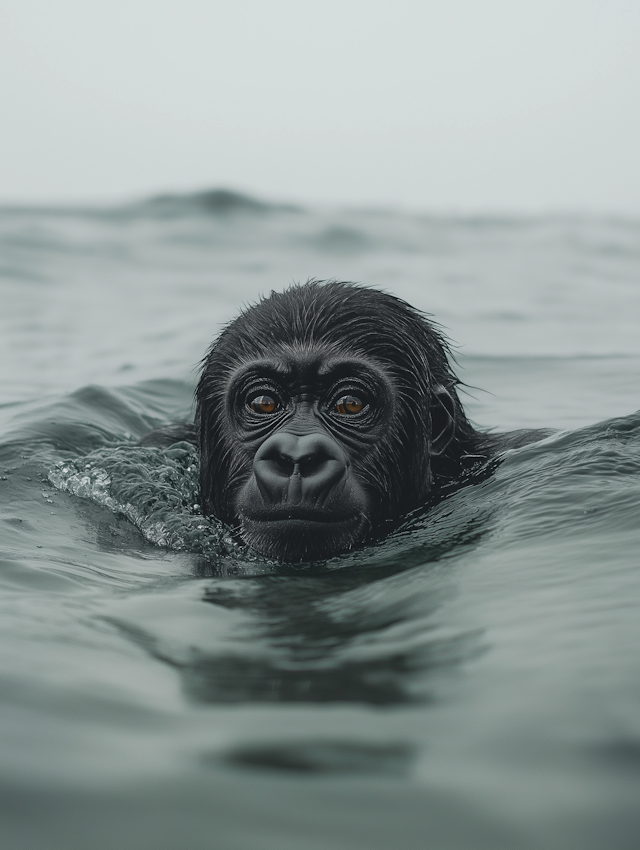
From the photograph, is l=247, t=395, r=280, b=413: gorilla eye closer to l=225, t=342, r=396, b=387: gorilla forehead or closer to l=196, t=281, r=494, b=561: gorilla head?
l=196, t=281, r=494, b=561: gorilla head

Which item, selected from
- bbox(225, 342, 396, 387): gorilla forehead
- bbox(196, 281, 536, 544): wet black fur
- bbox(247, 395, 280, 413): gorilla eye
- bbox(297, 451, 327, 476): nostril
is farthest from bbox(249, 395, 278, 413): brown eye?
bbox(297, 451, 327, 476): nostril

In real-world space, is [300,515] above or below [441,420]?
below

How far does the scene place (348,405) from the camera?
583 cm

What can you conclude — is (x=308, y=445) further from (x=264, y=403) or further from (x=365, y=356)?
(x=365, y=356)

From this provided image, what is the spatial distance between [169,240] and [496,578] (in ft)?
81.1

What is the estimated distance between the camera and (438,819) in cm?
242

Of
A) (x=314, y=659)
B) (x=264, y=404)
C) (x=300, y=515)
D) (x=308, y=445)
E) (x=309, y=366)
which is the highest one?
(x=309, y=366)

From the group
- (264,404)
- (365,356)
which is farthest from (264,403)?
(365,356)

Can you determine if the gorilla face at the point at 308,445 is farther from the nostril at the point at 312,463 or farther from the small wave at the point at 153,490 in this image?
the small wave at the point at 153,490

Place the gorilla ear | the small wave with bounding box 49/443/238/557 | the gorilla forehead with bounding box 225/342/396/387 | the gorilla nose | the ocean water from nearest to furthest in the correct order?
the ocean water, the gorilla nose, the gorilla forehead with bounding box 225/342/396/387, the small wave with bounding box 49/443/238/557, the gorilla ear

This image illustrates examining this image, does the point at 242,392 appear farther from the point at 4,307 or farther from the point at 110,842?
the point at 4,307

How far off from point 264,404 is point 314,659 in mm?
2541

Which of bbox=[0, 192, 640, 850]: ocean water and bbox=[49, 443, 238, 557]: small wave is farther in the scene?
bbox=[49, 443, 238, 557]: small wave

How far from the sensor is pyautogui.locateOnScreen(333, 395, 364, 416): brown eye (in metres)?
5.82
